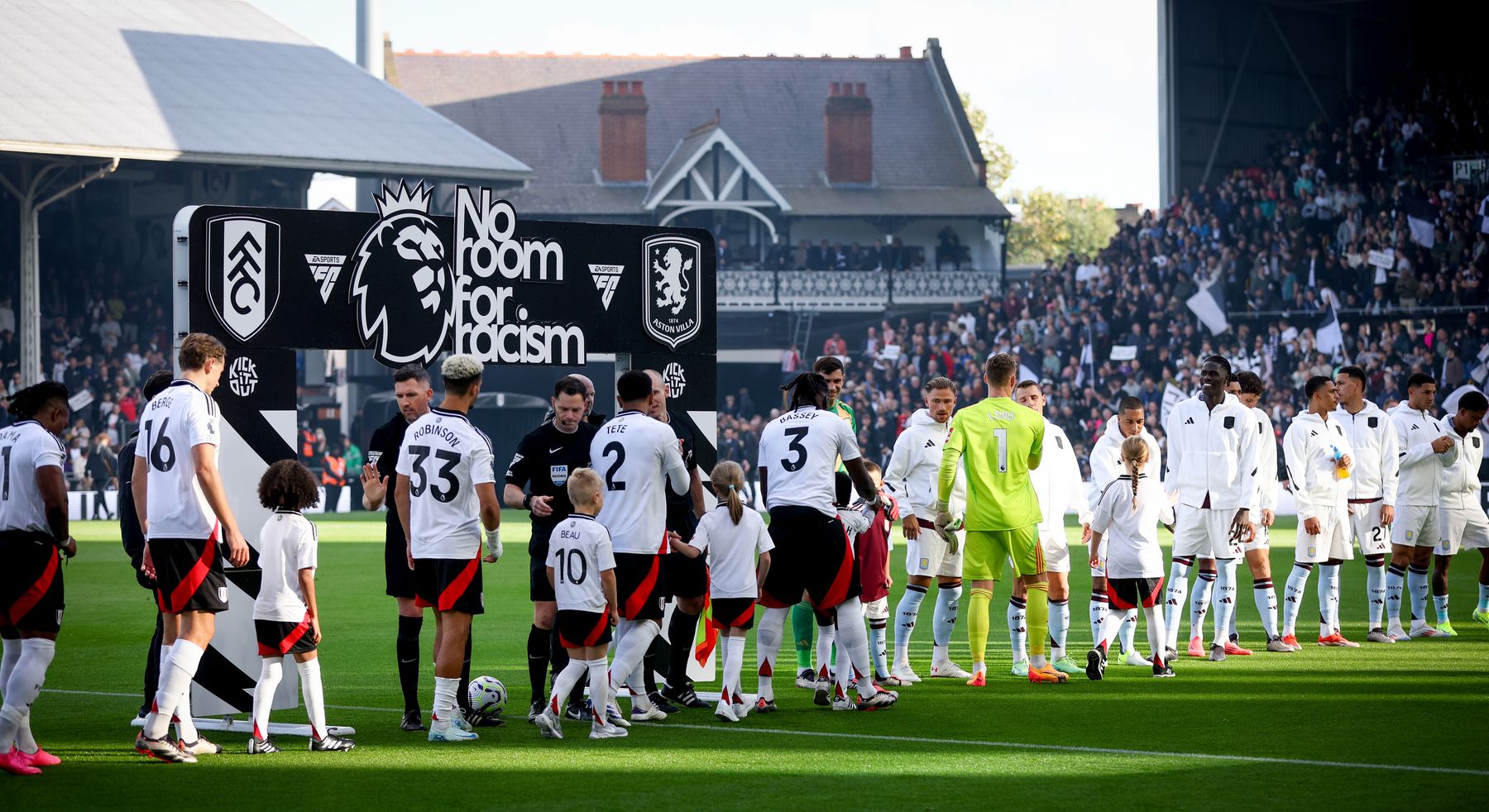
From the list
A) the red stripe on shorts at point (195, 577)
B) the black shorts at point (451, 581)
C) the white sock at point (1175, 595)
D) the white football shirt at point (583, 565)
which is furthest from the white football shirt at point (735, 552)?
the white sock at point (1175, 595)

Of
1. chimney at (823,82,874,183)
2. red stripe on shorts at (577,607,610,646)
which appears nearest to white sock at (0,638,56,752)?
red stripe on shorts at (577,607,610,646)

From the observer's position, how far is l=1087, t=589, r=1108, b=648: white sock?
479 inches

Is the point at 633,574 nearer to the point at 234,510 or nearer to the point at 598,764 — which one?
the point at 598,764

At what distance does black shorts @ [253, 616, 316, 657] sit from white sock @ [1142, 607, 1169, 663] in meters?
6.11

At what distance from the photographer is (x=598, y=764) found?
28.4ft

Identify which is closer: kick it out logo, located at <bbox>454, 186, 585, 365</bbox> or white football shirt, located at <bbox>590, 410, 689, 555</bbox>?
white football shirt, located at <bbox>590, 410, 689, 555</bbox>

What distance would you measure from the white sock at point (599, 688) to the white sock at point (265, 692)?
174cm

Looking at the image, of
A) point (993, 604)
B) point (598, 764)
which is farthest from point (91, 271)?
point (598, 764)

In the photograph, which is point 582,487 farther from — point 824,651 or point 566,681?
point 824,651

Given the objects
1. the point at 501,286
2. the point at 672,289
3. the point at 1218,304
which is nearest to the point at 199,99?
the point at 1218,304

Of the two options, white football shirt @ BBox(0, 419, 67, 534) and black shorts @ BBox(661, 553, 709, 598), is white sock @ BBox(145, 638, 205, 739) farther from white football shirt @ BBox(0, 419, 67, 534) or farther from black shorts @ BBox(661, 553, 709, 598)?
black shorts @ BBox(661, 553, 709, 598)

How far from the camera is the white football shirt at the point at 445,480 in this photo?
9.27 meters

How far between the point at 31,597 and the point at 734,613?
159 inches

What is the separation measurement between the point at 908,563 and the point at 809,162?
4484 cm
